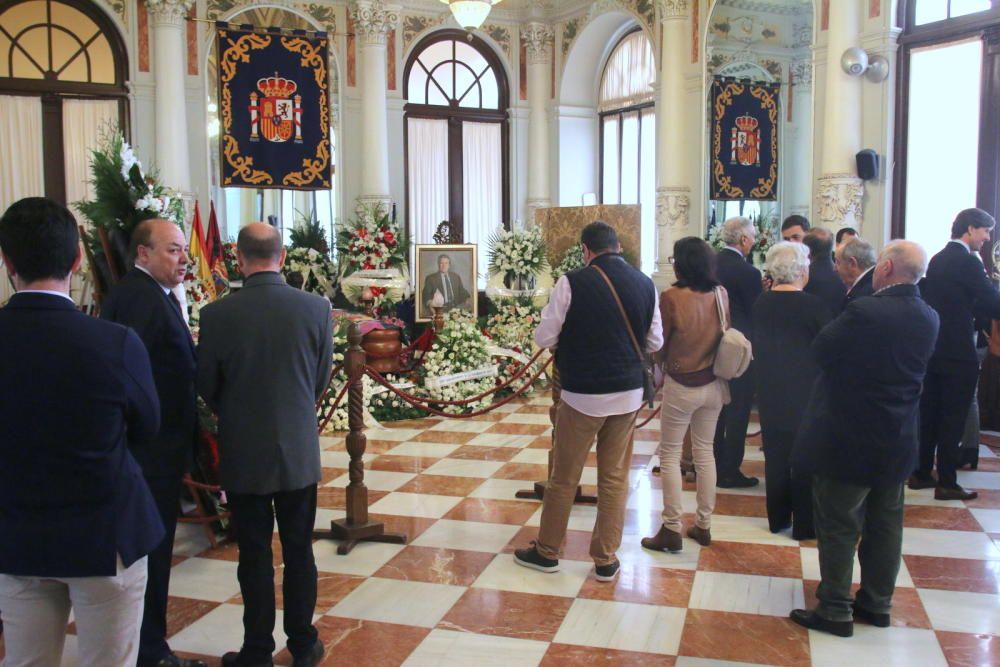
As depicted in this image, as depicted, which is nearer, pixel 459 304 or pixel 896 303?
pixel 896 303

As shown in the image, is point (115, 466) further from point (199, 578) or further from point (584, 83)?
point (584, 83)

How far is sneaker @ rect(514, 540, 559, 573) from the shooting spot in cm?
444

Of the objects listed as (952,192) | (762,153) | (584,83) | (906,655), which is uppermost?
(584,83)

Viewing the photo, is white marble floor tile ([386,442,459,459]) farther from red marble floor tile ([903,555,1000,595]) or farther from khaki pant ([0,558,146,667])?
khaki pant ([0,558,146,667])

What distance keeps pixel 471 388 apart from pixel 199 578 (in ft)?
16.1

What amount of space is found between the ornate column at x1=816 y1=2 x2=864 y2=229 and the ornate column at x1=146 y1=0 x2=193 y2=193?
26.1 feet

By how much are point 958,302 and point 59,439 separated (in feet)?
17.5

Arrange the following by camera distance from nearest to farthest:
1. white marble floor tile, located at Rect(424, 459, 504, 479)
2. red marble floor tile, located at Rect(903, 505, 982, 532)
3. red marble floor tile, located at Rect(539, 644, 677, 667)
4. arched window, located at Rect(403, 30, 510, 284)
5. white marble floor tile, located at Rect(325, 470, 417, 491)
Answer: red marble floor tile, located at Rect(539, 644, 677, 667)
red marble floor tile, located at Rect(903, 505, 982, 532)
white marble floor tile, located at Rect(325, 470, 417, 491)
white marble floor tile, located at Rect(424, 459, 504, 479)
arched window, located at Rect(403, 30, 510, 284)

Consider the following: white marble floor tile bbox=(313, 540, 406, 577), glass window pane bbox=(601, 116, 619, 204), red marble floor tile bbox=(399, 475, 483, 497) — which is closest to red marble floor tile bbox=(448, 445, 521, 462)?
red marble floor tile bbox=(399, 475, 483, 497)

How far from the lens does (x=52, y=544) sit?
215cm

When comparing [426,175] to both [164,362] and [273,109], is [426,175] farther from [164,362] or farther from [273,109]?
[164,362]

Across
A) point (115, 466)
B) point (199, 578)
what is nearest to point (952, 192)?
point (199, 578)

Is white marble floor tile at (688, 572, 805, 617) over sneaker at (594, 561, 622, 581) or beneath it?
beneath

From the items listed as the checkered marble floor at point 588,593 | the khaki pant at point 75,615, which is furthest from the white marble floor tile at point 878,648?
the khaki pant at point 75,615
